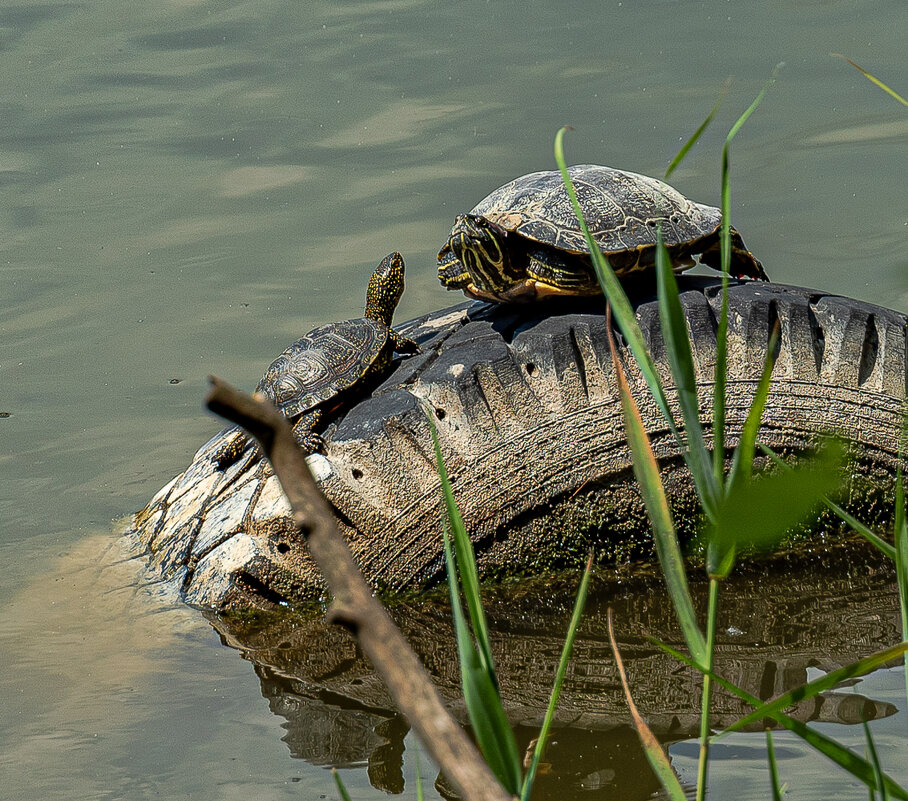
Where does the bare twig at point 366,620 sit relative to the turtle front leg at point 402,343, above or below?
above

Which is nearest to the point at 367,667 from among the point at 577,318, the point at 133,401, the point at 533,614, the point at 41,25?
the point at 533,614

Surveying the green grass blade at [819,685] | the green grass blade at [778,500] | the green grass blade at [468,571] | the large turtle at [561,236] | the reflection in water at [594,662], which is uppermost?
the green grass blade at [778,500]

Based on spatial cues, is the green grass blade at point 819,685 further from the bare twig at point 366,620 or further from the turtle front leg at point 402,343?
the turtle front leg at point 402,343

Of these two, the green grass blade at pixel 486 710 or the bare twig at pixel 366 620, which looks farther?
the green grass blade at pixel 486 710

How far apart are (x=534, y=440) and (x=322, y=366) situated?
0.70 metres

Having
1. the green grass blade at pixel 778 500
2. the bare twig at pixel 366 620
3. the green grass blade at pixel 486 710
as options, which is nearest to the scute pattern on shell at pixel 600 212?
the green grass blade at pixel 486 710

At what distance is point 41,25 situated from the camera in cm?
812

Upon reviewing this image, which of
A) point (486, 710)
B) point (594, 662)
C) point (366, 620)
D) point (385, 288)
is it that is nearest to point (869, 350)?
point (594, 662)

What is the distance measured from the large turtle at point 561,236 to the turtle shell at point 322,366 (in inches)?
13.7

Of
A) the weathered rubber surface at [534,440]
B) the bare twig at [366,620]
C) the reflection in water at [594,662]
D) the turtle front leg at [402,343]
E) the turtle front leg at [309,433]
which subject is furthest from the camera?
the turtle front leg at [402,343]

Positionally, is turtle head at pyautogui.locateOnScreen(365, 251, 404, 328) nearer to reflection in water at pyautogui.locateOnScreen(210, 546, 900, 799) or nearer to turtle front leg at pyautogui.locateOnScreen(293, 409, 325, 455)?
turtle front leg at pyautogui.locateOnScreen(293, 409, 325, 455)

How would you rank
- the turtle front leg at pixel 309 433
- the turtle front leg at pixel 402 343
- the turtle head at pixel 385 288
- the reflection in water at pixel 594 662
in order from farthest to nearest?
1. the turtle head at pixel 385 288
2. the turtle front leg at pixel 402 343
3. the turtle front leg at pixel 309 433
4. the reflection in water at pixel 594 662

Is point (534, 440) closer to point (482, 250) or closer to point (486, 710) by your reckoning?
point (482, 250)

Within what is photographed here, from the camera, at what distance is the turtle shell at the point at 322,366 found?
3318 millimetres
